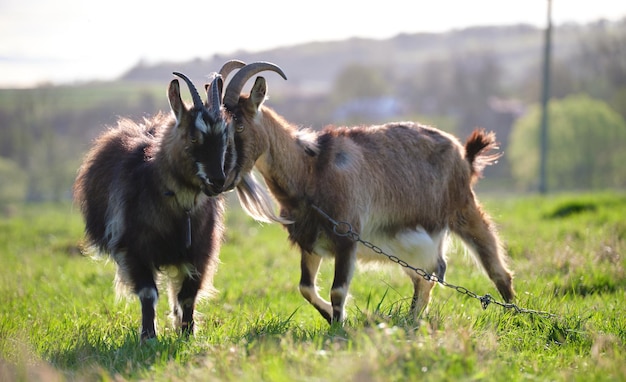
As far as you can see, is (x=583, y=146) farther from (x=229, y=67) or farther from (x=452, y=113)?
(x=229, y=67)

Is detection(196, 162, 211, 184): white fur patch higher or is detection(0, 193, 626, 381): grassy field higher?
detection(196, 162, 211, 184): white fur patch

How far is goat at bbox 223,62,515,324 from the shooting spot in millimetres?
6195

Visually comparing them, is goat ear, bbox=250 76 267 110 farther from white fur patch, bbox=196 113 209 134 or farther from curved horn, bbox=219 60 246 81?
white fur patch, bbox=196 113 209 134

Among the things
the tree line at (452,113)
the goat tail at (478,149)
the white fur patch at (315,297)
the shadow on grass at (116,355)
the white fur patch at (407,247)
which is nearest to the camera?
the shadow on grass at (116,355)

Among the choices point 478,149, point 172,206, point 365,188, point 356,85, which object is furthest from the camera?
point 356,85

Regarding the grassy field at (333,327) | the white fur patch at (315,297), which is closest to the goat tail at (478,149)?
the grassy field at (333,327)

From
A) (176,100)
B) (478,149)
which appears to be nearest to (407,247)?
(478,149)

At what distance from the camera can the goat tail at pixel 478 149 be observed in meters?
7.40

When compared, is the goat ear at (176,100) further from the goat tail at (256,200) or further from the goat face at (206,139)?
the goat tail at (256,200)

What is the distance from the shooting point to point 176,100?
5766 mm

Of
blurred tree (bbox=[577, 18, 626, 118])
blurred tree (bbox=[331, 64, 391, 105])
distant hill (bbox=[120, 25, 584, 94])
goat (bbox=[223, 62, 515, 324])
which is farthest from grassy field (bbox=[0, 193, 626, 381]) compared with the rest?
blurred tree (bbox=[331, 64, 391, 105])

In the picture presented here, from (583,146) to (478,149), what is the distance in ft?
110

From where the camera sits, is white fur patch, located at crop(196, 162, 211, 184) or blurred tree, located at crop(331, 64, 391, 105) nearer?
white fur patch, located at crop(196, 162, 211, 184)

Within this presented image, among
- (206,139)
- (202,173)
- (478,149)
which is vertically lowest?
(478,149)
